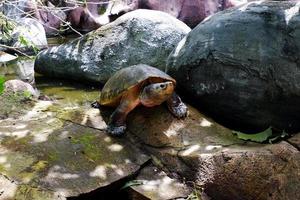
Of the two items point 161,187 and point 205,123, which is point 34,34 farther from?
point 161,187

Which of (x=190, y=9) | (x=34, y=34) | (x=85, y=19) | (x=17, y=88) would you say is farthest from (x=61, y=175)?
(x=190, y=9)

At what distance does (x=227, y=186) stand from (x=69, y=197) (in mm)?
1155

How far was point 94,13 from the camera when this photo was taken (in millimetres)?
11398

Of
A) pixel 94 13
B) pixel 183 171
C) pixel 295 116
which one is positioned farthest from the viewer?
pixel 94 13

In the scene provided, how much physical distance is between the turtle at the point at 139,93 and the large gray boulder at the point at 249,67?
33cm

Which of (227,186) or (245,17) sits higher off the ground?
(245,17)

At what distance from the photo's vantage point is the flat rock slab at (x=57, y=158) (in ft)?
9.23

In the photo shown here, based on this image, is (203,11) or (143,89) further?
(203,11)

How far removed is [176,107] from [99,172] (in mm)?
1023

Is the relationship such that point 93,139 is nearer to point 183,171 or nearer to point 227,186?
point 183,171

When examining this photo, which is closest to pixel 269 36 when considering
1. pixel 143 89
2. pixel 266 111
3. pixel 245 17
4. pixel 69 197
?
pixel 245 17

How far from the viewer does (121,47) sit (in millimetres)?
5488

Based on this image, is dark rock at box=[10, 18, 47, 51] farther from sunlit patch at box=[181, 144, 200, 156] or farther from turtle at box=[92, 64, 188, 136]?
sunlit patch at box=[181, 144, 200, 156]

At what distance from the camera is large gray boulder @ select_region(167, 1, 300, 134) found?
345cm
